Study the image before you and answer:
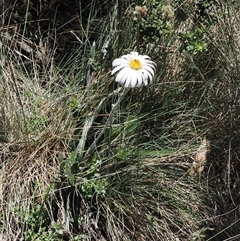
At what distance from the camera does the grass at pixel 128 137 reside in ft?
8.46

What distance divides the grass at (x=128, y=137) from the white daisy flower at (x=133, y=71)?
9.4 inches

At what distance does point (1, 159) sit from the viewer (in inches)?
106

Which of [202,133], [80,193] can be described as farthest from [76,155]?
[202,133]

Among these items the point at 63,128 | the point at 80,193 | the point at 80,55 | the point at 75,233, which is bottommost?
the point at 75,233

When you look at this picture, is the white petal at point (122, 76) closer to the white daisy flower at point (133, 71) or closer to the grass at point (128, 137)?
the white daisy flower at point (133, 71)

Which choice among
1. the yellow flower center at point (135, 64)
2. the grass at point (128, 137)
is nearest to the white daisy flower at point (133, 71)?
the yellow flower center at point (135, 64)

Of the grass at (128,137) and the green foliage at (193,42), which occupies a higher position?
the green foliage at (193,42)

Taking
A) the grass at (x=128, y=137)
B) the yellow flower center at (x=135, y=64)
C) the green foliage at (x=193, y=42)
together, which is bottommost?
the grass at (x=128, y=137)

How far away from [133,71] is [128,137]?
0.50 metres

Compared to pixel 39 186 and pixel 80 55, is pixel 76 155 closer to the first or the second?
pixel 39 186

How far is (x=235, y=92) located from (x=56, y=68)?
899 millimetres

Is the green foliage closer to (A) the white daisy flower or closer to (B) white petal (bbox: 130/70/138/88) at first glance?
(A) the white daisy flower

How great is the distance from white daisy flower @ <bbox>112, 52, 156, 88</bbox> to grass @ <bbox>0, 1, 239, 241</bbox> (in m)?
0.24

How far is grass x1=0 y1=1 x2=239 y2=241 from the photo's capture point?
2580 mm
